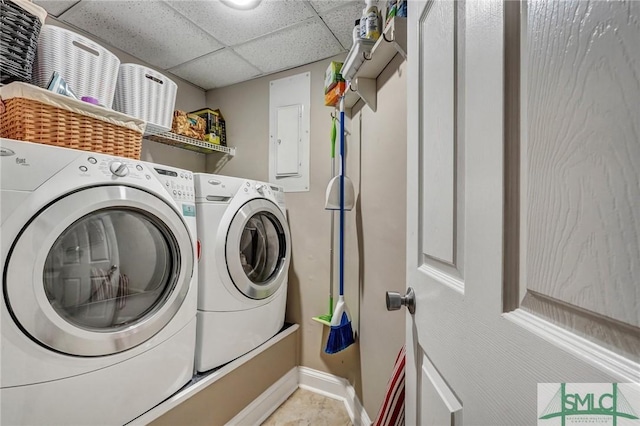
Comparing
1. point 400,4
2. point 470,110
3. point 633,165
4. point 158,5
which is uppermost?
point 158,5

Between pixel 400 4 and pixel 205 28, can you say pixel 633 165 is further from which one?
pixel 205 28

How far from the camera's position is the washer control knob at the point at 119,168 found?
0.93 meters

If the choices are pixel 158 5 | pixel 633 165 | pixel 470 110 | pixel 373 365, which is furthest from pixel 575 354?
pixel 158 5

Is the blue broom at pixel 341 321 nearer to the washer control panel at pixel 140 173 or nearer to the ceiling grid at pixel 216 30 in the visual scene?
the ceiling grid at pixel 216 30

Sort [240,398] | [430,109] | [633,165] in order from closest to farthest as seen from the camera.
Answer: [633,165]
[430,109]
[240,398]

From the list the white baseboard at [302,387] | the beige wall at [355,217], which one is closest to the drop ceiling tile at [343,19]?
the beige wall at [355,217]

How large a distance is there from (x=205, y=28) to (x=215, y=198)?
992mm

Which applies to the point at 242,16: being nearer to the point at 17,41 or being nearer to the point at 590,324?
the point at 17,41

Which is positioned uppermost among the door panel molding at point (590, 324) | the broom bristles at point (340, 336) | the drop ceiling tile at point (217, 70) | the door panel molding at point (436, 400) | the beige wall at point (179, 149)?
the drop ceiling tile at point (217, 70)

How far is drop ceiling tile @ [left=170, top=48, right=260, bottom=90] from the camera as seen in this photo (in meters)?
1.79

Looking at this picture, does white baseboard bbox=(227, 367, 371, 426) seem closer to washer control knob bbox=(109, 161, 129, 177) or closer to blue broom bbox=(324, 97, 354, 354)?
blue broom bbox=(324, 97, 354, 354)

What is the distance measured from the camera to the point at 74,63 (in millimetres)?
1147

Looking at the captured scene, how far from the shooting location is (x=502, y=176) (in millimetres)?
315

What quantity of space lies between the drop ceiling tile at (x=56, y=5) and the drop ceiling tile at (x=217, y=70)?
616 millimetres
